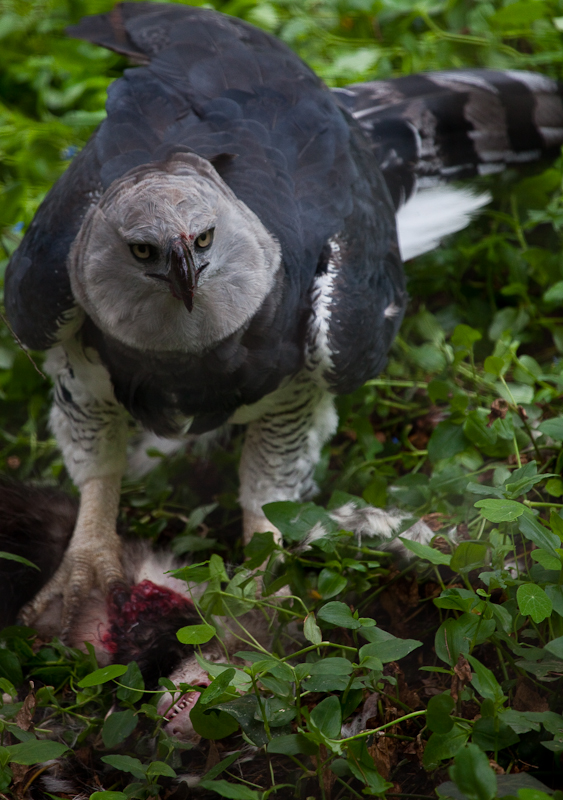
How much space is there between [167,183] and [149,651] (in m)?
1.52

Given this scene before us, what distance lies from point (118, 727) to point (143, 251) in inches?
53.3

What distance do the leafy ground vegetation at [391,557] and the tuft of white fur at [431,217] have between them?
0.28m

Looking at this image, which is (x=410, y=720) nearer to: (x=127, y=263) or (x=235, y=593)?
(x=235, y=593)

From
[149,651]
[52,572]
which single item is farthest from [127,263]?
[52,572]

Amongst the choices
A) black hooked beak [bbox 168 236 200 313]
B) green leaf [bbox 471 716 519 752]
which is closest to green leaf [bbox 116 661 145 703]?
green leaf [bbox 471 716 519 752]

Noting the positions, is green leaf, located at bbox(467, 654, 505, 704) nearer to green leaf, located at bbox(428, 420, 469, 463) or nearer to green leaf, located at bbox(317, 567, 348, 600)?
green leaf, located at bbox(317, 567, 348, 600)

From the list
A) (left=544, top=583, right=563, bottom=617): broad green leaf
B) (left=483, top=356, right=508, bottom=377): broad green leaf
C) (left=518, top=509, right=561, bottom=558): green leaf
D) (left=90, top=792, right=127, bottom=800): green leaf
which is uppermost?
(left=518, top=509, right=561, bottom=558): green leaf

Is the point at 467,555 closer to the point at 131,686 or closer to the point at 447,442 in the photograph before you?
the point at 447,442

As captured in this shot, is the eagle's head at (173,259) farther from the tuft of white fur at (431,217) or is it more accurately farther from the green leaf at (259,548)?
the tuft of white fur at (431,217)

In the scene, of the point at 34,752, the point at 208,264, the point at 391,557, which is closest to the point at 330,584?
the point at 391,557

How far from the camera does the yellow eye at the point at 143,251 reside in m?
2.28

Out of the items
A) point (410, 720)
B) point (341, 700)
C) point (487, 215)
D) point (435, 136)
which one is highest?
point (435, 136)

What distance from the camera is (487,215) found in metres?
4.24

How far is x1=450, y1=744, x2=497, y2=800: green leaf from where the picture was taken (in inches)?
60.6
